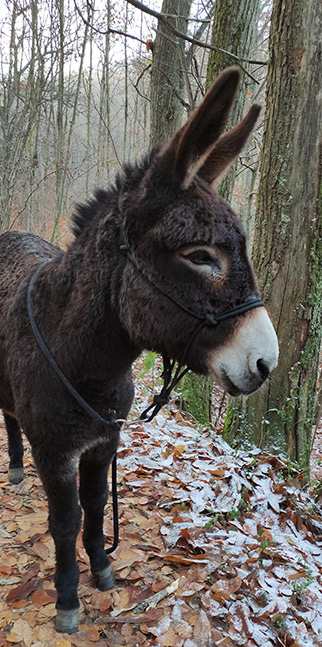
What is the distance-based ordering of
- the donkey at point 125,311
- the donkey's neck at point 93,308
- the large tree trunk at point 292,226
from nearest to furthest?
the donkey at point 125,311
the donkey's neck at point 93,308
the large tree trunk at point 292,226

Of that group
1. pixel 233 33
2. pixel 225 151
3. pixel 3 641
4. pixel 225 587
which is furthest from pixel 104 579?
pixel 233 33

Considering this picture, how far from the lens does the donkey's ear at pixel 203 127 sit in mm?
1424

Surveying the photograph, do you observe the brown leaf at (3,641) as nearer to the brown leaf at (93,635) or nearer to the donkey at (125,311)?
the donkey at (125,311)

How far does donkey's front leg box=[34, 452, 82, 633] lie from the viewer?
200cm

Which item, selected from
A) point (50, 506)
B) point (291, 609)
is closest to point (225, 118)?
point (50, 506)

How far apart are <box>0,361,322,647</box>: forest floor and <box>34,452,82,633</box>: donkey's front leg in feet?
0.38

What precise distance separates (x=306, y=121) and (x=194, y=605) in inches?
138

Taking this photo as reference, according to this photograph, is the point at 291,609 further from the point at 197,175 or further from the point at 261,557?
the point at 197,175

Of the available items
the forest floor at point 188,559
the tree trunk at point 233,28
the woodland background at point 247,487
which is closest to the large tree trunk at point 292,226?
the woodland background at point 247,487

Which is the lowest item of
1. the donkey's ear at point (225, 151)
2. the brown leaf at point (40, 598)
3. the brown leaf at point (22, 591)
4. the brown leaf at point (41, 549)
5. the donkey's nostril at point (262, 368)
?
the brown leaf at point (41, 549)

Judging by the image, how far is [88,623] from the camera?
2.23 m

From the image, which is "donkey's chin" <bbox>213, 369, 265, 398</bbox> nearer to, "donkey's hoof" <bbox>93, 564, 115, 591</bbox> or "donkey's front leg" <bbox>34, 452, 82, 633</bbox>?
"donkey's front leg" <bbox>34, 452, 82, 633</bbox>

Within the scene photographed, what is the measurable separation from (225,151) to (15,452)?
3.02m

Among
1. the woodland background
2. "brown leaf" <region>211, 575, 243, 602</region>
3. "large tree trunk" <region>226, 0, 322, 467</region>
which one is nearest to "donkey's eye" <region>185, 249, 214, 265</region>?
Answer: the woodland background
